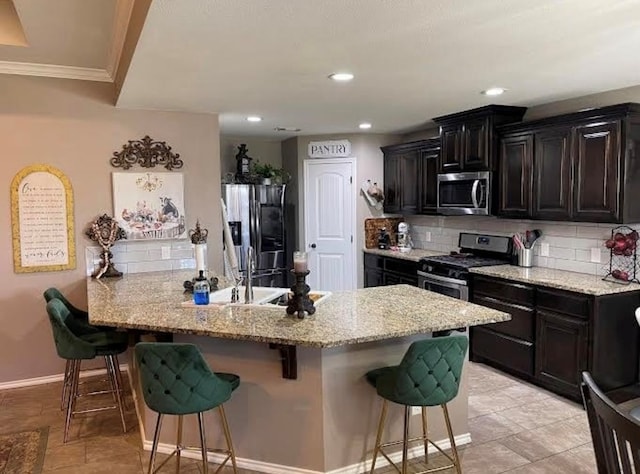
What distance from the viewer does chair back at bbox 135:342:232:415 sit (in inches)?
89.3

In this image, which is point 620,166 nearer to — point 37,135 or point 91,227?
point 91,227

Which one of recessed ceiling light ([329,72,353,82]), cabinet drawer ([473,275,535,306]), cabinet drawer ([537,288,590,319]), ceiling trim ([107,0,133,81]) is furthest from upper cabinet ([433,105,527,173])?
ceiling trim ([107,0,133,81])

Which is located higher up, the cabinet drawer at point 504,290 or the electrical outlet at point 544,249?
the electrical outlet at point 544,249

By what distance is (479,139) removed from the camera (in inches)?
181

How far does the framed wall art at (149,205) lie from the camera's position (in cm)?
421

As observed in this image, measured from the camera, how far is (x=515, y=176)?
434cm

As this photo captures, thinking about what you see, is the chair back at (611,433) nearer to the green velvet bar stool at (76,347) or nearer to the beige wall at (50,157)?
the green velvet bar stool at (76,347)

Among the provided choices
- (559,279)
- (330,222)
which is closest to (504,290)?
(559,279)

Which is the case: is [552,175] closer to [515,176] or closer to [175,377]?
[515,176]

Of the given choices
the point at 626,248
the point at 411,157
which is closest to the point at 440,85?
the point at 626,248

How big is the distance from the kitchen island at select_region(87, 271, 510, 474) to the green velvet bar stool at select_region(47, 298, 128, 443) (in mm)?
263

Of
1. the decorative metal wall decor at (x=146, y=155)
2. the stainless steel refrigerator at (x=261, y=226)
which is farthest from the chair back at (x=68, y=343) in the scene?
the stainless steel refrigerator at (x=261, y=226)

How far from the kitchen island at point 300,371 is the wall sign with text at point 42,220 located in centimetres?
142

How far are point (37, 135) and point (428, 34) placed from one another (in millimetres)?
3198
